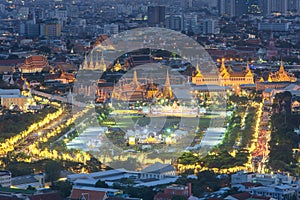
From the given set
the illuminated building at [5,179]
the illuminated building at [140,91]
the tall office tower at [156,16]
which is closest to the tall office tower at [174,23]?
the tall office tower at [156,16]

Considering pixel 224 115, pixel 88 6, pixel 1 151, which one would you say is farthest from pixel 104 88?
pixel 88 6

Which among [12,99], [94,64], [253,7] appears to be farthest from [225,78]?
[253,7]

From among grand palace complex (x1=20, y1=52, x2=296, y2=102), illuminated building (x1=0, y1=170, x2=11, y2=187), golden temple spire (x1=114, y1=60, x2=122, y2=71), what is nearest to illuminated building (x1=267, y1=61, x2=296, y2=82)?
grand palace complex (x1=20, y1=52, x2=296, y2=102)

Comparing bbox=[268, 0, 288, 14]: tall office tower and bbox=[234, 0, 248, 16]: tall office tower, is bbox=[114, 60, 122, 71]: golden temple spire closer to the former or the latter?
bbox=[234, 0, 248, 16]: tall office tower

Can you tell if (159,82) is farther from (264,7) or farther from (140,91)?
(264,7)

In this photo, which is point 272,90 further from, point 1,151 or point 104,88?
point 1,151

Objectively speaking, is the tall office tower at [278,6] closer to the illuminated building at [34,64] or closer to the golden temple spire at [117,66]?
the illuminated building at [34,64]

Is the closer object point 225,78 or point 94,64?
point 225,78
